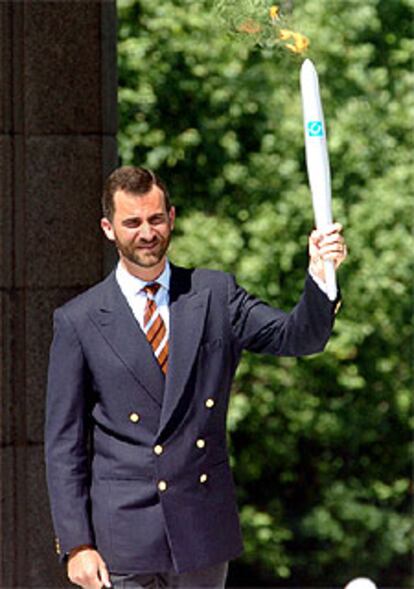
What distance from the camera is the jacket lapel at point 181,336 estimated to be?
570 centimetres

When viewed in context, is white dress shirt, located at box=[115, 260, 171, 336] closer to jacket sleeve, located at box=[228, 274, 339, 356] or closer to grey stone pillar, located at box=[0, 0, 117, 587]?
jacket sleeve, located at box=[228, 274, 339, 356]

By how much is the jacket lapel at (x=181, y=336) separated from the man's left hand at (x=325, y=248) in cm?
43

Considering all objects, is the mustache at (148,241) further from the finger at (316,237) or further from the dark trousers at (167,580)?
the dark trousers at (167,580)

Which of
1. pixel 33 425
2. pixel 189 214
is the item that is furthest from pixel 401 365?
pixel 33 425

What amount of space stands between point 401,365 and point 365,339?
0.50m

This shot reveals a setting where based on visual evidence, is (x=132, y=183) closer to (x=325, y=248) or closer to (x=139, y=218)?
(x=139, y=218)

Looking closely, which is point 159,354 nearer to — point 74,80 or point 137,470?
point 137,470

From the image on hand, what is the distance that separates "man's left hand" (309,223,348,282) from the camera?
5543 millimetres

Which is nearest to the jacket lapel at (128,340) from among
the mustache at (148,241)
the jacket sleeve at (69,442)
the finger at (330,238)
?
the jacket sleeve at (69,442)

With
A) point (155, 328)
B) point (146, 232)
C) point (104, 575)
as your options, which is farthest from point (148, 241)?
point (104, 575)

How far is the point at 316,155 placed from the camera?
564 cm

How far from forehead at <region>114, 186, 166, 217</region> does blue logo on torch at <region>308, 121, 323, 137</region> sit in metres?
0.52

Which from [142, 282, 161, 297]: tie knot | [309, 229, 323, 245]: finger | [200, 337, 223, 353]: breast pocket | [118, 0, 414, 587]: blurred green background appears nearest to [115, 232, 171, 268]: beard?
[142, 282, 161, 297]: tie knot

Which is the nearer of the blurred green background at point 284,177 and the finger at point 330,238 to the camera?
the finger at point 330,238
